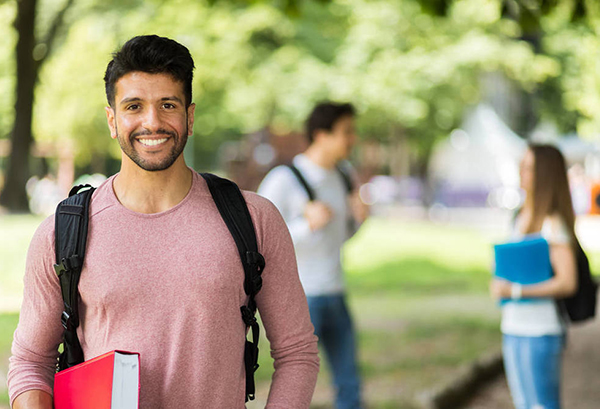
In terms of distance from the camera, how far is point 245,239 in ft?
7.45

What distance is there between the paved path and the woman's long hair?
295cm

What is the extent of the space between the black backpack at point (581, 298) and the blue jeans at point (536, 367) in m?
0.14

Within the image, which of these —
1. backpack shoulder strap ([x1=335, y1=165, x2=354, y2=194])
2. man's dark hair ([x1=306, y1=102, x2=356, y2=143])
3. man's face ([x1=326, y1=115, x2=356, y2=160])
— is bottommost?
backpack shoulder strap ([x1=335, y1=165, x2=354, y2=194])

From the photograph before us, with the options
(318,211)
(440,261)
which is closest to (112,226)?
(318,211)

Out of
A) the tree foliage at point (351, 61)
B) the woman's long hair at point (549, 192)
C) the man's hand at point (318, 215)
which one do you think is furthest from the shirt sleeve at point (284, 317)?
the tree foliage at point (351, 61)

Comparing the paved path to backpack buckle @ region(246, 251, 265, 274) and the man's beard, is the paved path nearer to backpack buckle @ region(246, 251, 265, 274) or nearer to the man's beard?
backpack buckle @ region(246, 251, 265, 274)

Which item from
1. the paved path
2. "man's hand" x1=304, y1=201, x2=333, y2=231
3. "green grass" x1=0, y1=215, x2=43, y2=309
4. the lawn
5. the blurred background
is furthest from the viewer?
"green grass" x1=0, y1=215, x2=43, y2=309

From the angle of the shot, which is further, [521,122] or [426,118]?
[521,122]

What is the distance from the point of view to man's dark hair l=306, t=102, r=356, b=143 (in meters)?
5.23

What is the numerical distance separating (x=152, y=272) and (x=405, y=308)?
10109 millimetres

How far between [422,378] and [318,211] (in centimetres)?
350

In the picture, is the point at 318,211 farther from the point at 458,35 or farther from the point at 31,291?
the point at 458,35

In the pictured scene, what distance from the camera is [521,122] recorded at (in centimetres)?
3706

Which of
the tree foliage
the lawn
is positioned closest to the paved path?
the lawn
